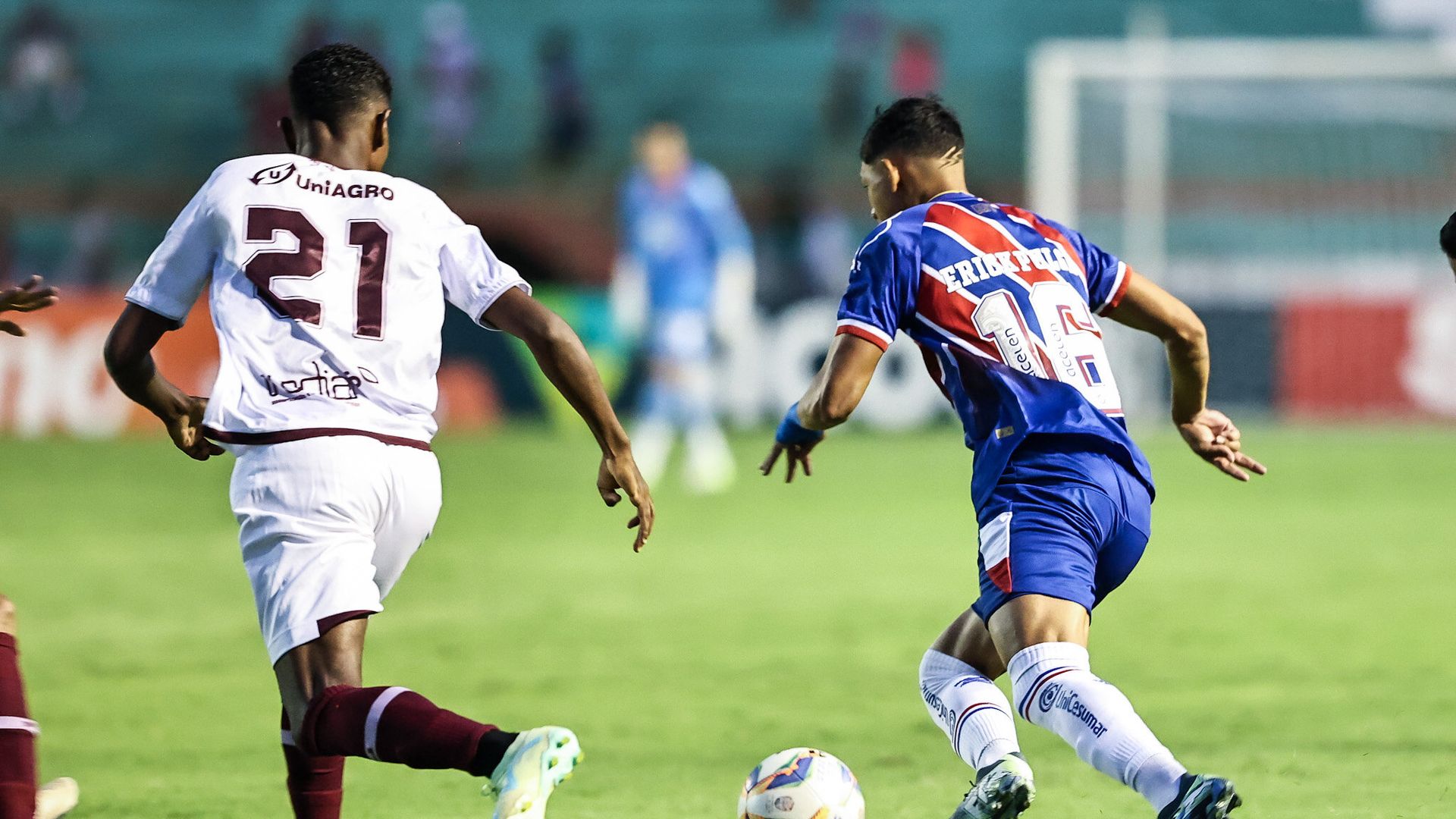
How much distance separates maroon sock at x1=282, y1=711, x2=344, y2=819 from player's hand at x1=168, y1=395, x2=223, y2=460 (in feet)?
2.50

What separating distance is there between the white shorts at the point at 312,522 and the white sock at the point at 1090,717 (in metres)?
1.46

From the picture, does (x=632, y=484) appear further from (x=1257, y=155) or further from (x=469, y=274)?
(x=1257, y=155)

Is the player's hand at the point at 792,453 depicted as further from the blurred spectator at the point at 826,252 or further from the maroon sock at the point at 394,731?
the blurred spectator at the point at 826,252

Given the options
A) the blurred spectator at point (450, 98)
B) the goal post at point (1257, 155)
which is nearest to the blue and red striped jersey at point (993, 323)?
the goal post at point (1257, 155)

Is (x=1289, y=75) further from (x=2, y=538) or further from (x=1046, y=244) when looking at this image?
(x=1046, y=244)

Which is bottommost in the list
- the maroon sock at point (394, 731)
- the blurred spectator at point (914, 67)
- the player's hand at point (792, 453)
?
the maroon sock at point (394, 731)

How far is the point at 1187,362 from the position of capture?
4.99 m

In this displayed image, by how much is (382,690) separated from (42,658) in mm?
4756

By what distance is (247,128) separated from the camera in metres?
25.1

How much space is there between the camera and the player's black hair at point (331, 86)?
431 cm

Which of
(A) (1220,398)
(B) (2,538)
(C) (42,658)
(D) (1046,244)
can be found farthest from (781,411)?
(D) (1046,244)

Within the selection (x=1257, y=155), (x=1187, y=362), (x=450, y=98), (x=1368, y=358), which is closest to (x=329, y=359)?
(x=1187, y=362)

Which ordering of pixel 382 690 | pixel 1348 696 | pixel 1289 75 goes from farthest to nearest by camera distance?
pixel 1289 75
pixel 1348 696
pixel 382 690

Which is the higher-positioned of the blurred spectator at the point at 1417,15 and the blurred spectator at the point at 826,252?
the blurred spectator at the point at 1417,15
